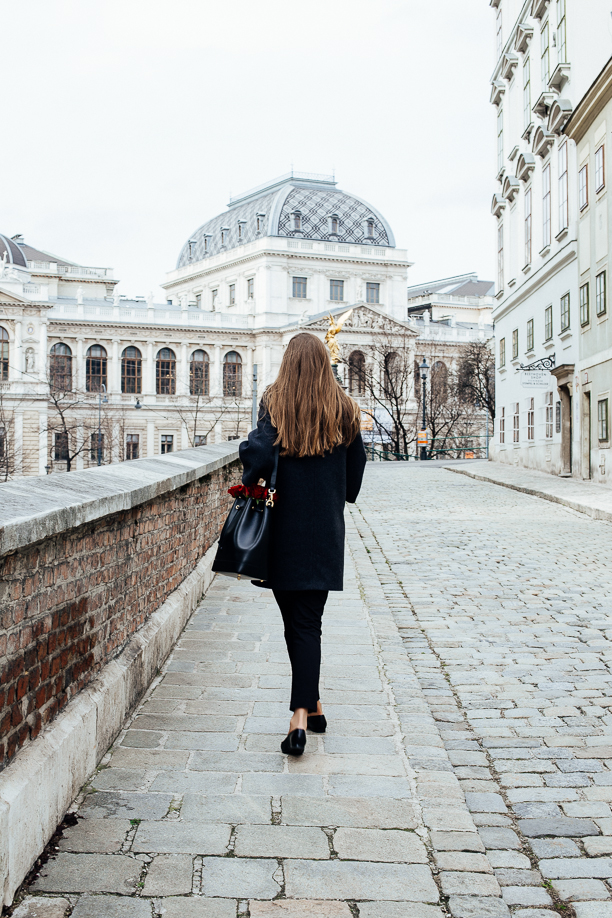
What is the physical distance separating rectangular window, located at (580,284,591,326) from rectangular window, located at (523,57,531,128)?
9695mm

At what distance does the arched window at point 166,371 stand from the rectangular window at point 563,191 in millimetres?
57939

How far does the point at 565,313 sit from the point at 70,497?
2794 centimetres

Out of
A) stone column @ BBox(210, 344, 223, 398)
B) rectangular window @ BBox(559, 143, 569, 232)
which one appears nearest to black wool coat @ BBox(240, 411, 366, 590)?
rectangular window @ BBox(559, 143, 569, 232)

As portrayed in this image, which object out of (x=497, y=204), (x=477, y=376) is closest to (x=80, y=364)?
(x=477, y=376)

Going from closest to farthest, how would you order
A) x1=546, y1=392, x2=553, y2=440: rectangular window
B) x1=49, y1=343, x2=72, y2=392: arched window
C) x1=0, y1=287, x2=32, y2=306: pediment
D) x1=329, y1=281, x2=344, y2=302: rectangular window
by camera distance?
1. x1=546, y1=392, x2=553, y2=440: rectangular window
2. x1=0, y1=287, x2=32, y2=306: pediment
3. x1=49, y1=343, x2=72, y2=392: arched window
4. x1=329, y1=281, x2=344, y2=302: rectangular window

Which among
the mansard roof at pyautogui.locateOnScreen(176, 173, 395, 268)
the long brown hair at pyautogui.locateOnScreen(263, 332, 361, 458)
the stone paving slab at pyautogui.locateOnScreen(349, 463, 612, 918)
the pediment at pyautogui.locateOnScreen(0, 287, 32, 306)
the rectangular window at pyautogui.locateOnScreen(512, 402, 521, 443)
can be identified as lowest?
the stone paving slab at pyautogui.locateOnScreen(349, 463, 612, 918)

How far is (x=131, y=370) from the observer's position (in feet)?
278

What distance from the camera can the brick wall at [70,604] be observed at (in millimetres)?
3258

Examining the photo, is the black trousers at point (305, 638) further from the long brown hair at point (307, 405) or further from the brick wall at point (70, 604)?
the brick wall at point (70, 604)

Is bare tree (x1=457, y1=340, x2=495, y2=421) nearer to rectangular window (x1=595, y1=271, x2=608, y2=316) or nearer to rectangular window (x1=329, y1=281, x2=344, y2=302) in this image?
rectangular window (x1=329, y1=281, x2=344, y2=302)

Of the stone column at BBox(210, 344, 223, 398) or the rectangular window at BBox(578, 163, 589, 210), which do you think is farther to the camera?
the stone column at BBox(210, 344, 223, 398)

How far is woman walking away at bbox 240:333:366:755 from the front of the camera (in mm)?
4641

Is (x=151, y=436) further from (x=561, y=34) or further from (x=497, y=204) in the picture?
(x=561, y=34)

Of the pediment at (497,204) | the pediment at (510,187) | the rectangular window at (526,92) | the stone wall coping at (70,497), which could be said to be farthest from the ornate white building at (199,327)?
the stone wall coping at (70,497)
